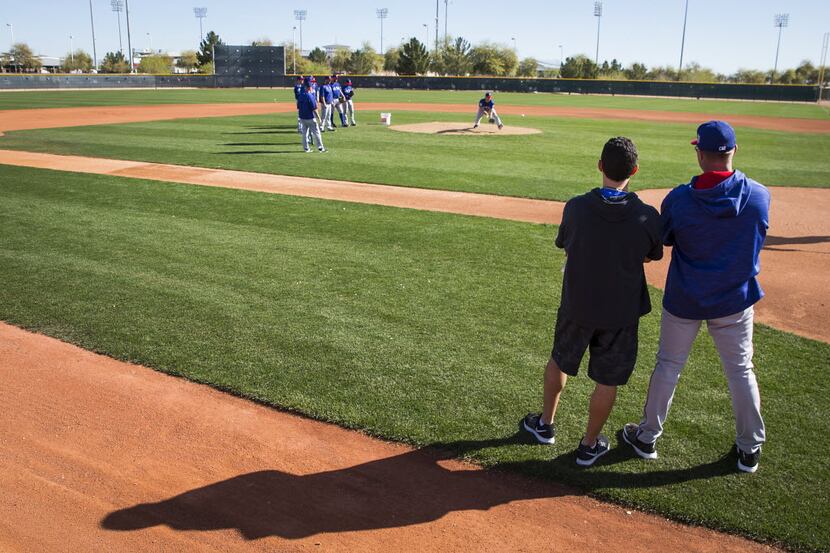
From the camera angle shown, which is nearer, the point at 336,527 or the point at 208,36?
the point at 336,527

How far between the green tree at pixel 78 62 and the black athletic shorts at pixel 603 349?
422 ft

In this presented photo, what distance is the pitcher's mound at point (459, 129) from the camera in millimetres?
24266

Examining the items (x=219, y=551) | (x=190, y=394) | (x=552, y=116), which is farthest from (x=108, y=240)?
(x=552, y=116)

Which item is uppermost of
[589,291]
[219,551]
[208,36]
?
[208,36]

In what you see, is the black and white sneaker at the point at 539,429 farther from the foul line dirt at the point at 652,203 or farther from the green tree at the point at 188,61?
the green tree at the point at 188,61

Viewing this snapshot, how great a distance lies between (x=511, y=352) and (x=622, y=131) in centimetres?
2313

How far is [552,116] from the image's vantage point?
113 ft

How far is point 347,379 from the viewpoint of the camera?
519cm

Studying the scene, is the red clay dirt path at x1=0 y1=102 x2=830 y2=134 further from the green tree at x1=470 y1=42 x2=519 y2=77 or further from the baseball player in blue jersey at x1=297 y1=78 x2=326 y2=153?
the green tree at x1=470 y1=42 x2=519 y2=77

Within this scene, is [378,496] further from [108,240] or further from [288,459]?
[108,240]

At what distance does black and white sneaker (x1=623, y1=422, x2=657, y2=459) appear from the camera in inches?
165

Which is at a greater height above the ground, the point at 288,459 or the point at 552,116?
the point at 552,116

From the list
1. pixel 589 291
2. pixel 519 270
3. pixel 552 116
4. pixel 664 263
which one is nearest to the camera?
pixel 589 291

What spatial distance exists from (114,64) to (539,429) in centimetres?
12299
